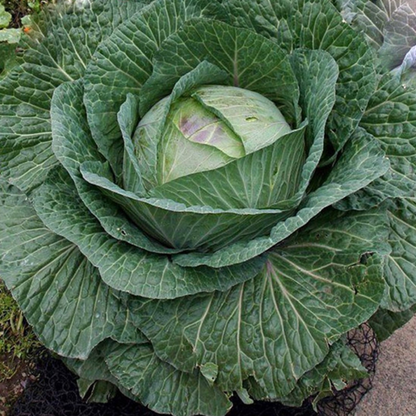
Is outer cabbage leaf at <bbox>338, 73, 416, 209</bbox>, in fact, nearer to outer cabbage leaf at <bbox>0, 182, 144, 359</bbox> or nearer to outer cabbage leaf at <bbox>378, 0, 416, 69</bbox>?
outer cabbage leaf at <bbox>378, 0, 416, 69</bbox>

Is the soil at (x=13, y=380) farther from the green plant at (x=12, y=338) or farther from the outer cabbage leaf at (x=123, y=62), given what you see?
the outer cabbage leaf at (x=123, y=62)

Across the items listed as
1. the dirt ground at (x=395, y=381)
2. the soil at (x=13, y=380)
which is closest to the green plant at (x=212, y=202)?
the dirt ground at (x=395, y=381)

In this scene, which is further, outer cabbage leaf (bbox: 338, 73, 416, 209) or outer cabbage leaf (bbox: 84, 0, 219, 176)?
outer cabbage leaf (bbox: 84, 0, 219, 176)

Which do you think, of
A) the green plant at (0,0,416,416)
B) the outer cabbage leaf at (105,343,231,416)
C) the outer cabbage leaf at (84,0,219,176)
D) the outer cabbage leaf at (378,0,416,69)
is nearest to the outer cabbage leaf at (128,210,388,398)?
the green plant at (0,0,416,416)

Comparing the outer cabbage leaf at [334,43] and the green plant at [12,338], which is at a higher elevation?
the outer cabbage leaf at [334,43]

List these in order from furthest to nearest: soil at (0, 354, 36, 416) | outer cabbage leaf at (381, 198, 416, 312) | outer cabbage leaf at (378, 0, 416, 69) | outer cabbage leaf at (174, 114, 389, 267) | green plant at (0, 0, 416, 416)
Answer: soil at (0, 354, 36, 416), outer cabbage leaf at (378, 0, 416, 69), outer cabbage leaf at (381, 198, 416, 312), green plant at (0, 0, 416, 416), outer cabbage leaf at (174, 114, 389, 267)

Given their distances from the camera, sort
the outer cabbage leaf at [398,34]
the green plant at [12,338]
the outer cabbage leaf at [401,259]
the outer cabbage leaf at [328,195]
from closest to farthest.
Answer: the outer cabbage leaf at [328,195], the outer cabbage leaf at [401,259], the outer cabbage leaf at [398,34], the green plant at [12,338]
